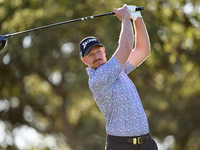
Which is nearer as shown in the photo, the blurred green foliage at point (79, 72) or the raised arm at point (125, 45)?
the raised arm at point (125, 45)

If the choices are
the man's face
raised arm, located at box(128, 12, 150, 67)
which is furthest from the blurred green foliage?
the man's face

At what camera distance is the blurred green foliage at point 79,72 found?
9953 mm

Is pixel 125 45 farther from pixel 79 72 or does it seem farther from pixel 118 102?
pixel 79 72

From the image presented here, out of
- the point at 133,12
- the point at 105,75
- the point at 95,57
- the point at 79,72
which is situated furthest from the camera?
the point at 79,72

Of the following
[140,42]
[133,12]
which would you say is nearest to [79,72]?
[140,42]

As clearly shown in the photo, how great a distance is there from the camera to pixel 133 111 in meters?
3.14

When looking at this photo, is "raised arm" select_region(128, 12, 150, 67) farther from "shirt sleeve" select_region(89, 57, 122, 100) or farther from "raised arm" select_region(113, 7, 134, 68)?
"shirt sleeve" select_region(89, 57, 122, 100)

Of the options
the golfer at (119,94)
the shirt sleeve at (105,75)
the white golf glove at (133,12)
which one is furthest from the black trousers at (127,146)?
the white golf glove at (133,12)

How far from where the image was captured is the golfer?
10.1 feet

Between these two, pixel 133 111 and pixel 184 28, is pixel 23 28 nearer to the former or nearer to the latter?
pixel 184 28

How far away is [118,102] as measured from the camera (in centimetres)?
313

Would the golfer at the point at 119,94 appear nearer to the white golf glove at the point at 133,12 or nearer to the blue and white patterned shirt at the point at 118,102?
the blue and white patterned shirt at the point at 118,102

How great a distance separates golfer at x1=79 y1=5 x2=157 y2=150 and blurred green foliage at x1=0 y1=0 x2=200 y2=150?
5740 millimetres

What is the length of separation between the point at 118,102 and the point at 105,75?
224mm
